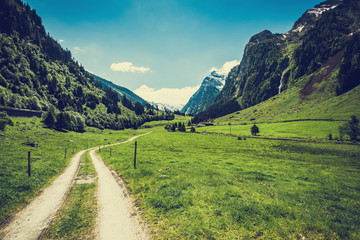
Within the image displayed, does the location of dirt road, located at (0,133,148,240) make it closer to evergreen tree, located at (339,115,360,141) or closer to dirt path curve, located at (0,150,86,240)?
dirt path curve, located at (0,150,86,240)

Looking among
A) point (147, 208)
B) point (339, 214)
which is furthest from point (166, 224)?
point (339, 214)

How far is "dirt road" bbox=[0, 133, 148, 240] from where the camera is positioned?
9.40 meters

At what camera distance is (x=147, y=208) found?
12258mm

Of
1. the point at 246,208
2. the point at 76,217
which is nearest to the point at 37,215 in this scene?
the point at 76,217

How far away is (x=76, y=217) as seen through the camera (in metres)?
11.1

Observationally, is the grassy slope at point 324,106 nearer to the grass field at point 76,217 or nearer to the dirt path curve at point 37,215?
the grass field at point 76,217

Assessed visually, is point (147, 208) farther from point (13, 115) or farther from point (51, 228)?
point (13, 115)

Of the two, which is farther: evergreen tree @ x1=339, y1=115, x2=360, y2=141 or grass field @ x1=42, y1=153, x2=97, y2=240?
evergreen tree @ x1=339, y1=115, x2=360, y2=141

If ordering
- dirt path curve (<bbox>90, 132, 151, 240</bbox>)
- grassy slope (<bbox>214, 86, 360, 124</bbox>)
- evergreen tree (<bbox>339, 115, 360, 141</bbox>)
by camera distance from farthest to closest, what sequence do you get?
1. grassy slope (<bbox>214, 86, 360, 124</bbox>)
2. evergreen tree (<bbox>339, 115, 360, 141</bbox>)
3. dirt path curve (<bbox>90, 132, 151, 240</bbox>)

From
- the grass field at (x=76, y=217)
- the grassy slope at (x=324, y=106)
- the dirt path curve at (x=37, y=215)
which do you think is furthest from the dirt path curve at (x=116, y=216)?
the grassy slope at (x=324, y=106)

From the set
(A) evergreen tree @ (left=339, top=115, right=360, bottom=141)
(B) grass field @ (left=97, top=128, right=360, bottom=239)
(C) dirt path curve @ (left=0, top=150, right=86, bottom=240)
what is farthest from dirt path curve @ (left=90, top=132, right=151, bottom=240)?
(A) evergreen tree @ (left=339, top=115, right=360, bottom=141)

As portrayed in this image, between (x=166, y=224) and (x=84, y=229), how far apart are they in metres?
5.44

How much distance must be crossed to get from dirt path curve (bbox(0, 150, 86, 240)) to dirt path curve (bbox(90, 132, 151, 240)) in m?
3.40

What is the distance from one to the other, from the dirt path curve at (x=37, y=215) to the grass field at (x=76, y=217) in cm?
60
